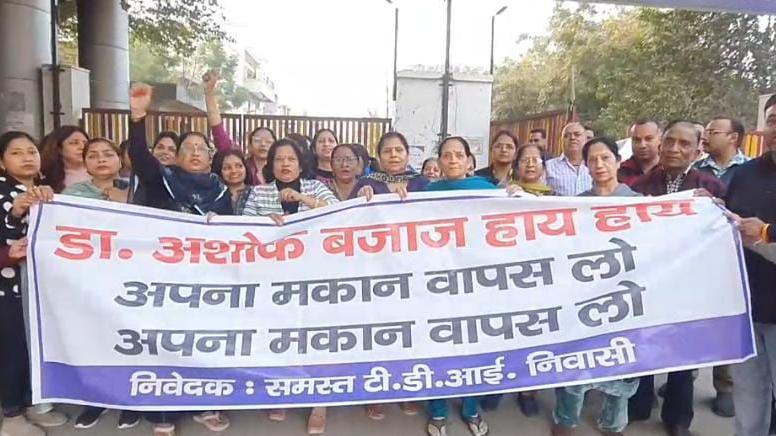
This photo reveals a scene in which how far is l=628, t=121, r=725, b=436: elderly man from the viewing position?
3.37 metres

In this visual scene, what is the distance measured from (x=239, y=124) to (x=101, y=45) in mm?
5935

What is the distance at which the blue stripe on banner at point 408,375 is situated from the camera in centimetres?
293

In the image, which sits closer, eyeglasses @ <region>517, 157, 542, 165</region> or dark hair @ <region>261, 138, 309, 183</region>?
dark hair @ <region>261, 138, 309, 183</region>

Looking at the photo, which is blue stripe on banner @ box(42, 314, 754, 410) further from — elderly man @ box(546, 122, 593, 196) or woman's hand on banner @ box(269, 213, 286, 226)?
elderly man @ box(546, 122, 593, 196)

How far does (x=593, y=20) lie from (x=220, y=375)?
2544 cm

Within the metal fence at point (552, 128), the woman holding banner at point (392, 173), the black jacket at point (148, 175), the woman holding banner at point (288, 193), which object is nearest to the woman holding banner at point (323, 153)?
the woman holding banner at point (392, 173)

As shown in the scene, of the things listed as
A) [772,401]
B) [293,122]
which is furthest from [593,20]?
[772,401]

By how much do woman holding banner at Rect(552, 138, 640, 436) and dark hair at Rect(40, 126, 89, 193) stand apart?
2.93 meters

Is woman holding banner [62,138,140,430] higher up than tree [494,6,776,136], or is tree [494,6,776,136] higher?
tree [494,6,776,136]

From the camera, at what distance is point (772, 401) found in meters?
3.17

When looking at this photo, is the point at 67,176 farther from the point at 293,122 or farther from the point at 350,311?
the point at 293,122

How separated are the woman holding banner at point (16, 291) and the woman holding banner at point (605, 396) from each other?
2608mm

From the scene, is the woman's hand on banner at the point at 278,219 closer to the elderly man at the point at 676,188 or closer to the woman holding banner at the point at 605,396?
the woman holding banner at the point at 605,396

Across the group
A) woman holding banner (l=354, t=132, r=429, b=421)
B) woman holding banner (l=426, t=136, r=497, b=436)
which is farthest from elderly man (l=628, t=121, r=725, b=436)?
woman holding banner (l=354, t=132, r=429, b=421)
